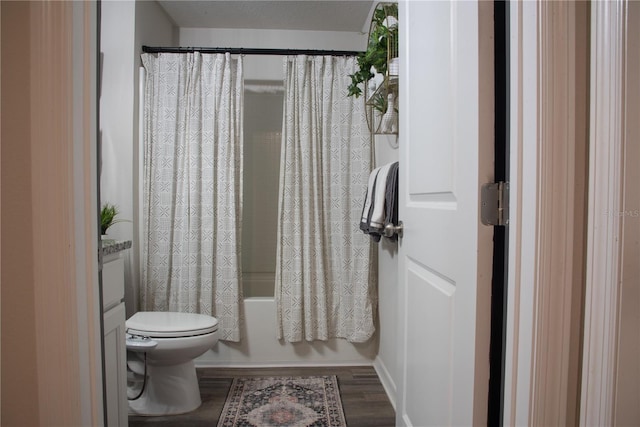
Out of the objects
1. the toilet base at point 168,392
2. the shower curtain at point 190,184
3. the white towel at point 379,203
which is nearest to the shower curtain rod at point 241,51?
the shower curtain at point 190,184

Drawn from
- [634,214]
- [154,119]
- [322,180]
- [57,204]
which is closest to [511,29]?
[634,214]

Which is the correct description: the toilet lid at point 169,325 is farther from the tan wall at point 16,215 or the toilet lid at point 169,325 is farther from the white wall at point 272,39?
the white wall at point 272,39

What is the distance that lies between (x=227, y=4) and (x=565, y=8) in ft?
7.55

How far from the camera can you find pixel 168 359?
72.2 inches

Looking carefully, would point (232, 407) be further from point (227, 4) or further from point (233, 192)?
point (227, 4)

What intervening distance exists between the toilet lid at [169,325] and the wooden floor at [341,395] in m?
0.39

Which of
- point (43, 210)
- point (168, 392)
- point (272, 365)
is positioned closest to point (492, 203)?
point (43, 210)

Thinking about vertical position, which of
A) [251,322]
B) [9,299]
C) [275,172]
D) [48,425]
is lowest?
[251,322]

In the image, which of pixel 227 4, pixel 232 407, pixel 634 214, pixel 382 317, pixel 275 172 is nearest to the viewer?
pixel 634 214

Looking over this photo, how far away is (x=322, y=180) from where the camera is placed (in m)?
2.43

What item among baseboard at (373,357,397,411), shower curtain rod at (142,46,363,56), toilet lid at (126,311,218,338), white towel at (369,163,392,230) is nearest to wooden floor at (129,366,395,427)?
baseboard at (373,357,397,411)

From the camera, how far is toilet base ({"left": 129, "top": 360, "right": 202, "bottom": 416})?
1903 millimetres

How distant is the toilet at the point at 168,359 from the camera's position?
5.90 feet

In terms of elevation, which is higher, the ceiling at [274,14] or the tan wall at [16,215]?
the ceiling at [274,14]
